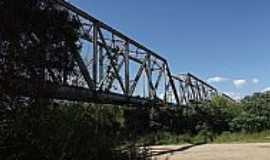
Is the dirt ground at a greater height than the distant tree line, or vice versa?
the distant tree line

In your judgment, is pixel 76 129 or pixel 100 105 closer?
pixel 76 129

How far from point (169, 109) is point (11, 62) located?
47.4 meters

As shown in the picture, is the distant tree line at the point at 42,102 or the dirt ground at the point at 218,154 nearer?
the distant tree line at the point at 42,102

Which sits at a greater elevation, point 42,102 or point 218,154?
point 42,102

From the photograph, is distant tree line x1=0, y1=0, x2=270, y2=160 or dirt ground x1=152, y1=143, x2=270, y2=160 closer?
distant tree line x1=0, y1=0, x2=270, y2=160

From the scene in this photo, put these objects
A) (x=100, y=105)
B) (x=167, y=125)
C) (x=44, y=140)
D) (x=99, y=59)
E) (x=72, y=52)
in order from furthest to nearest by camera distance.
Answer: (x=167, y=125) → (x=99, y=59) → (x=100, y=105) → (x=72, y=52) → (x=44, y=140)

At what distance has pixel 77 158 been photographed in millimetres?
12281

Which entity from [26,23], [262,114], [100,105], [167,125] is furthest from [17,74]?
[262,114]

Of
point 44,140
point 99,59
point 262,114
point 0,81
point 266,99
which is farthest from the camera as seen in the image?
point 266,99

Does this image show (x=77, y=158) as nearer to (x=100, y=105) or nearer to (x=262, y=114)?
(x=100, y=105)

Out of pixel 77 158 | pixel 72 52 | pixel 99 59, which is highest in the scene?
pixel 99 59

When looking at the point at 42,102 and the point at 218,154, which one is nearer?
the point at 42,102

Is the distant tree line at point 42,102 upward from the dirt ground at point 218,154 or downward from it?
upward

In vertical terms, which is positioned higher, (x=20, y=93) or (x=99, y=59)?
(x=99, y=59)
